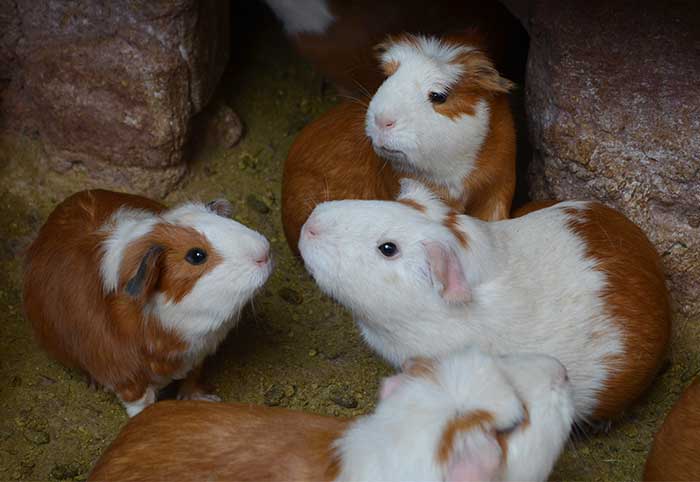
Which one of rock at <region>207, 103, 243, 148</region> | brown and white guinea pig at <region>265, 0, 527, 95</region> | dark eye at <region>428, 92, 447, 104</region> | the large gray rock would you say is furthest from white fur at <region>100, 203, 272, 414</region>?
brown and white guinea pig at <region>265, 0, 527, 95</region>

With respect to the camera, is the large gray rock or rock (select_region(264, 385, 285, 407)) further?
the large gray rock

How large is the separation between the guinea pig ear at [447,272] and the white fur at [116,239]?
960 millimetres

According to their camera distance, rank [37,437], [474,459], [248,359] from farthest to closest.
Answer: [248,359]
[37,437]
[474,459]

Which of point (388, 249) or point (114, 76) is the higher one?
point (388, 249)

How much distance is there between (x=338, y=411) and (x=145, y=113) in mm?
1523

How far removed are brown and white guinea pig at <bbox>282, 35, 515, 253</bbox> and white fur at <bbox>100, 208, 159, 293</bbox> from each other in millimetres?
796

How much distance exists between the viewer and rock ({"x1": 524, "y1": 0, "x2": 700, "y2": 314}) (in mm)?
3404

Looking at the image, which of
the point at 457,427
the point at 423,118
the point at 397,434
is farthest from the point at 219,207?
the point at 457,427

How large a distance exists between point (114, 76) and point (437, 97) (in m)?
1.41

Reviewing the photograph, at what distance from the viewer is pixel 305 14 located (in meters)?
4.53

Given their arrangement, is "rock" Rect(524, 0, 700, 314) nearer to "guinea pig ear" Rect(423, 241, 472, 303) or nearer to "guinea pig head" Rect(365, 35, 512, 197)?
"guinea pig head" Rect(365, 35, 512, 197)

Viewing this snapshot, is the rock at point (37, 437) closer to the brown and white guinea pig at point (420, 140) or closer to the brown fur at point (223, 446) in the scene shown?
the brown fur at point (223, 446)

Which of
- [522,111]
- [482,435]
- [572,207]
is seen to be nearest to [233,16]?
[522,111]

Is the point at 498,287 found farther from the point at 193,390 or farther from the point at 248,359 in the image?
the point at 193,390
